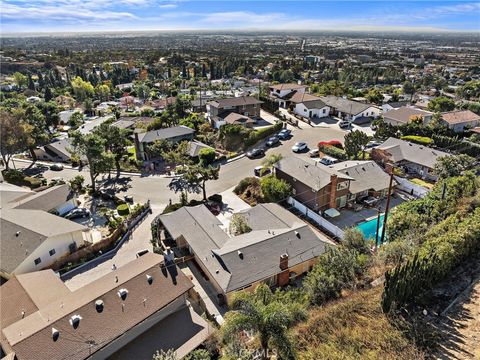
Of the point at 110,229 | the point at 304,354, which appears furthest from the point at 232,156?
the point at 304,354

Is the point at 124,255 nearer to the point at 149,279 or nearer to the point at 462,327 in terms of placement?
the point at 149,279

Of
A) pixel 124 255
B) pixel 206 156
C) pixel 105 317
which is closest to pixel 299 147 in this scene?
pixel 206 156

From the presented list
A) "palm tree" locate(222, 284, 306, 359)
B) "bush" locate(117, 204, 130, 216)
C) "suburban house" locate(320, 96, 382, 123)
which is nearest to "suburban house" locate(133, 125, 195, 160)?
"bush" locate(117, 204, 130, 216)

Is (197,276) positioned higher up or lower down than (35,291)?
lower down

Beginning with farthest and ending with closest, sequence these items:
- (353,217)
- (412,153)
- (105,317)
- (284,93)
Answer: (284,93), (412,153), (353,217), (105,317)

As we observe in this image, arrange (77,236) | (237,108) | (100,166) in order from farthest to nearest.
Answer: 1. (237,108)
2. (100,166)
3. (77,236)

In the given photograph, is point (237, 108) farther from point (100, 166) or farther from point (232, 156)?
point (100, 166)

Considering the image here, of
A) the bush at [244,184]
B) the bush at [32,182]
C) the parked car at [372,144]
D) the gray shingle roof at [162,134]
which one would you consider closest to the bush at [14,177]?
the bush at [32,182]
